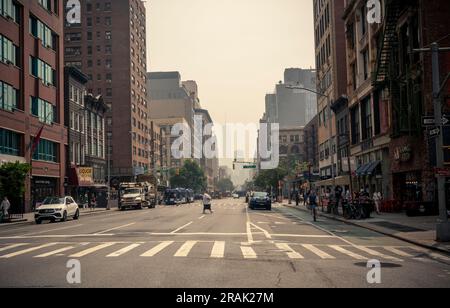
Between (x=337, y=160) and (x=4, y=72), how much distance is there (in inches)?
1514

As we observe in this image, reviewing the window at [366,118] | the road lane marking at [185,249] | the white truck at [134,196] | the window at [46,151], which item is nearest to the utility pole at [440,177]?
the road lane marking at [185,249]

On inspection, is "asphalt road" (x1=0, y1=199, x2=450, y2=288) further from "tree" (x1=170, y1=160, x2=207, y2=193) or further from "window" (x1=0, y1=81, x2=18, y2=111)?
"tree" (x1=170, y1=160, x2=207, y2=193)

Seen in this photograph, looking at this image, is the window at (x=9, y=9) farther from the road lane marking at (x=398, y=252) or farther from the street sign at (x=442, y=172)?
the road lane marking at (x=398, y=252)

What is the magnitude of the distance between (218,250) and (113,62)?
3493 inches

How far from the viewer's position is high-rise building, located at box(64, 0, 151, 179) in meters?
96.5

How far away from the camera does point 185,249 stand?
14625mm

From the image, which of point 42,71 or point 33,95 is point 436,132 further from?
point 42,71

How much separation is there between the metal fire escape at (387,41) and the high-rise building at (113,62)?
214 ft

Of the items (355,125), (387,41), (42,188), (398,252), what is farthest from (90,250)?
(42,188)

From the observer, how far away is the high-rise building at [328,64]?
198ft

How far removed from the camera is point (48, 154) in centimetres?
5475

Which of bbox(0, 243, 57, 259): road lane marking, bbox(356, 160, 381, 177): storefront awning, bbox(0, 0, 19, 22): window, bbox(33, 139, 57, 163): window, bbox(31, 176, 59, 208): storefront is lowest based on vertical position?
bbox(0, 243, 57, 259): road lane marking

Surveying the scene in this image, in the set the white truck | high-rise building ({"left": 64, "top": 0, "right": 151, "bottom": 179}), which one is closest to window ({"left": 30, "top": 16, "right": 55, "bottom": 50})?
the white truck

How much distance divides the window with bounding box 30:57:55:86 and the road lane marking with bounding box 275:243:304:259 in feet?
141
